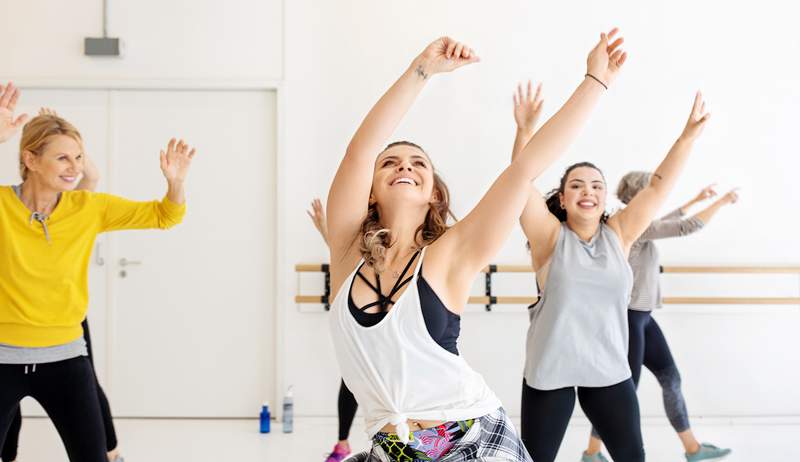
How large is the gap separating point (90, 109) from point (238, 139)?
38.1 inches

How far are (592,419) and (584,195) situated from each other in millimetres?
797

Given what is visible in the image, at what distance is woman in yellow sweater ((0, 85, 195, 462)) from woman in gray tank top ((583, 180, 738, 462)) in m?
2.33

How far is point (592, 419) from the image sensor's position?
2.30 metres

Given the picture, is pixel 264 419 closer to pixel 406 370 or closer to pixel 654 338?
pixel 654 338

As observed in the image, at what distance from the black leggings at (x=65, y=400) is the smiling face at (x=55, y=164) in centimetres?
57

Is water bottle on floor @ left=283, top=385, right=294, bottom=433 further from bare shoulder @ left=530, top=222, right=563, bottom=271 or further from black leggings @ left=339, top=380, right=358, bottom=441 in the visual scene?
bare shoulder @ left=530, top=222, right=563, bottom=271

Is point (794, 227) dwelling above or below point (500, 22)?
below

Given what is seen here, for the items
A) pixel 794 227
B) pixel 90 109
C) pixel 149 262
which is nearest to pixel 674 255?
pixel 794 227

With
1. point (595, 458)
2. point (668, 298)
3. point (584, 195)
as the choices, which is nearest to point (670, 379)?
point (595, 458)

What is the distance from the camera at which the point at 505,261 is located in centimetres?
434

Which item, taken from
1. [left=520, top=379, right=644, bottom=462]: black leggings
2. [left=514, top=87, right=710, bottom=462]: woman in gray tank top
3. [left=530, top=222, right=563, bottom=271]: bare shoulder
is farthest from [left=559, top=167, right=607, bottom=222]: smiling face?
[left=520, top=379, right=644, bottom=462]: black leggings

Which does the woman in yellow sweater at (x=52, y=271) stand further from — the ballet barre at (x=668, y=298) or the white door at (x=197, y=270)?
the white door at (x=197, y=270)

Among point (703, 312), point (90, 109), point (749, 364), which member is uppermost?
point (90, 109)

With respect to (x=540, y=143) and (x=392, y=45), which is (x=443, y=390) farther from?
(x=392, y=45)
